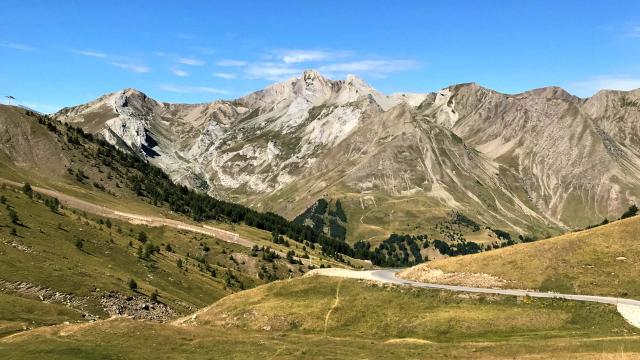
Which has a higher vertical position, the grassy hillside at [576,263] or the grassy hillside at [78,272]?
the grassy hillside at [576,263]

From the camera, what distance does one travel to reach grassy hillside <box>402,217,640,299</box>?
78856mm

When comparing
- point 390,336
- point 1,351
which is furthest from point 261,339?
point 1,351

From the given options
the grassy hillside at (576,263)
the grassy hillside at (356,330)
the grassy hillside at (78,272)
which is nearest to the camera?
the grassy hillside at (356,330)

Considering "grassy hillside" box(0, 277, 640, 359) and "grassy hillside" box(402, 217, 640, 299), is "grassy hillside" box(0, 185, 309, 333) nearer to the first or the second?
"grassy hillside" box(0, 277, 640, 359)

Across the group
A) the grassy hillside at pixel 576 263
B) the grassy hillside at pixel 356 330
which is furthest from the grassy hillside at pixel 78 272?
the grassy hillside at pixel 576 263

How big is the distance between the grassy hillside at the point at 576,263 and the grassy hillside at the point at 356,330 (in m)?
11.2

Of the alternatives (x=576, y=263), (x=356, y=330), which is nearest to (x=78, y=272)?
(x=356, y=330)

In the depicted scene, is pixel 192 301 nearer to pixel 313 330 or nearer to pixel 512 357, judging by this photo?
pixel 313 330

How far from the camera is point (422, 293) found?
7906 centimetres

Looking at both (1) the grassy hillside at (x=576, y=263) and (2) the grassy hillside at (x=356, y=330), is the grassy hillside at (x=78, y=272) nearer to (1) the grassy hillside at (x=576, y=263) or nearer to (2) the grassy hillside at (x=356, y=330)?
(2) the grassy hillside at (x=356, y=330)

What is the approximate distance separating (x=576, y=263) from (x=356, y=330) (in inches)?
1466

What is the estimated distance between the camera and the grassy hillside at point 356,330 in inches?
2120

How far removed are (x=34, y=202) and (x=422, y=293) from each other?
4976 inches

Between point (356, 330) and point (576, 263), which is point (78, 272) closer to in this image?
point (356, 330)
